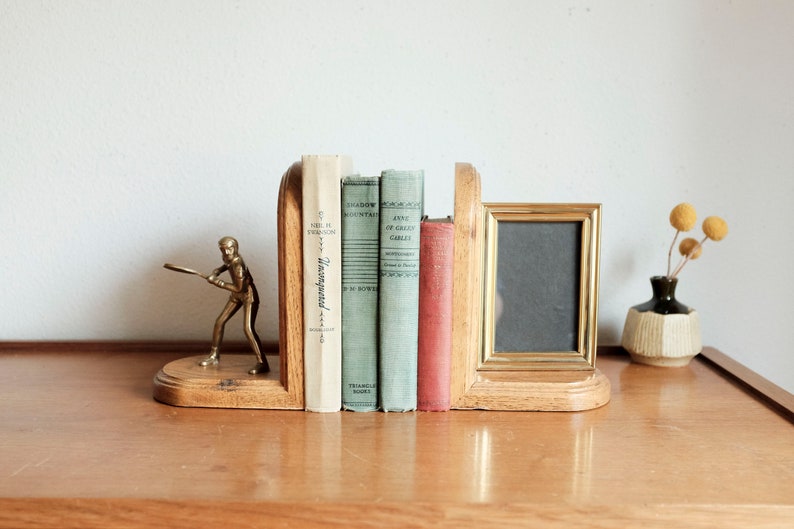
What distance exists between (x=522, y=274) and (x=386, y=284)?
191 mm

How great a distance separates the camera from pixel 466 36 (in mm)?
1060

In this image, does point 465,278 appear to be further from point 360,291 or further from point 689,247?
point 689,247

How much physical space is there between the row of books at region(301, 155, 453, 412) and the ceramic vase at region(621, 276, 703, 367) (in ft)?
1.12

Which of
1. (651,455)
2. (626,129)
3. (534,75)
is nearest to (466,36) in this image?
(534,75)

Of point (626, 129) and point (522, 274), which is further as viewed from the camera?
point (626, 129)

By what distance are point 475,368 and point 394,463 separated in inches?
7.9

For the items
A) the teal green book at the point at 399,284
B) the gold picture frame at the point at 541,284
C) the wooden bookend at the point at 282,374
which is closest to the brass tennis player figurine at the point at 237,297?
the wooden bookend at the point at 282,374

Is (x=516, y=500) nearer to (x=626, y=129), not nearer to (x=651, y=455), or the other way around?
(x=651, y=455)

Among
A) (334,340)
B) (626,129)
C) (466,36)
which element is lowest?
(334,340)

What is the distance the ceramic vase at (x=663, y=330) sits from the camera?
3.27ft

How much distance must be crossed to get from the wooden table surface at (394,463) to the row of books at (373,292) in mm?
40

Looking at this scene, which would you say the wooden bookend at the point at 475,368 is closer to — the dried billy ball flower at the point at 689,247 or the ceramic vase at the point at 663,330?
the ceramic vase at the point at 663,330

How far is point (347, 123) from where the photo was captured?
1.08m

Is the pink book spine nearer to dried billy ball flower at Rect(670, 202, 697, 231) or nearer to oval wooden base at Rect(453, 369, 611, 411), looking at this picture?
oval wooden base at Rect(453, 369, 611, 411)
